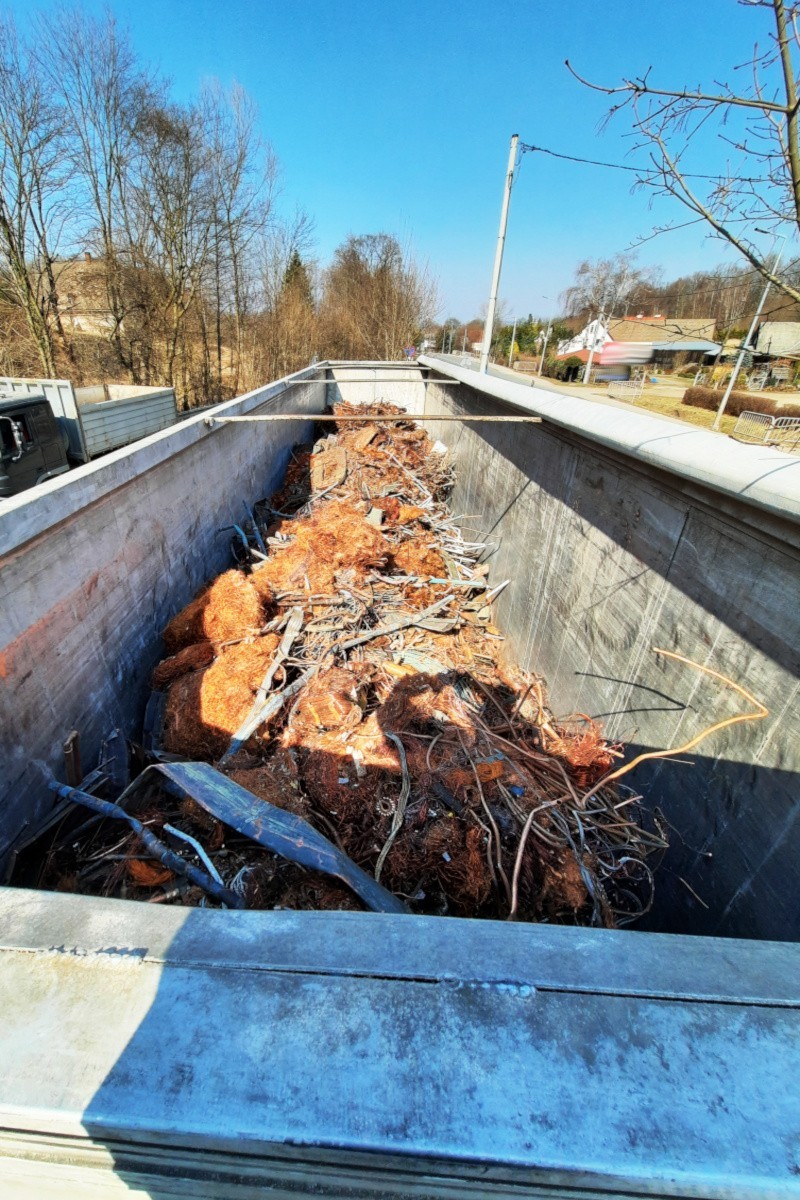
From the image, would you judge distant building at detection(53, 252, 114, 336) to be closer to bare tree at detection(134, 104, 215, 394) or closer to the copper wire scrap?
bare tree at detection(134, 104, 215, 394)

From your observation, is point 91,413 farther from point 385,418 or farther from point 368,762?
point 368,762

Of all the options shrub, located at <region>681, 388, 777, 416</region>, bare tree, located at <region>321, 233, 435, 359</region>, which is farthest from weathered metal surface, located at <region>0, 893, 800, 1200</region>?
bare tree, located at <region>321, 233, 435, 359</region>

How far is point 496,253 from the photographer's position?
817cm

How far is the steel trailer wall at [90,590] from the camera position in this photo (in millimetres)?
2680

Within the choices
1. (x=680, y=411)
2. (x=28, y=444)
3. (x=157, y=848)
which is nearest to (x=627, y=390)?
(x=680, y=411)

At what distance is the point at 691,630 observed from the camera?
2.78 metres

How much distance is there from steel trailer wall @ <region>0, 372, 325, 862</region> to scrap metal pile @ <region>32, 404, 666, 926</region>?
0.36 meters

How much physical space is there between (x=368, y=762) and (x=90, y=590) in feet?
7.48

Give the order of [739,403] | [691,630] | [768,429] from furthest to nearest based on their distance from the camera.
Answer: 1. [739,403]
2. [768,429]
3. [691,630]

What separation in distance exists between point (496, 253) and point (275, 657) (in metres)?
7.94

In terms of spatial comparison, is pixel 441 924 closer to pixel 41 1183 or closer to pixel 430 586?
pixel 41 1183

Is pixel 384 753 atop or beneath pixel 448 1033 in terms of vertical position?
beneath

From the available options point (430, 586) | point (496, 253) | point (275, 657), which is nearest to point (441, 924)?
point (275, 657)

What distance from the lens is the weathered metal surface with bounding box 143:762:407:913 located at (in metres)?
2.31
